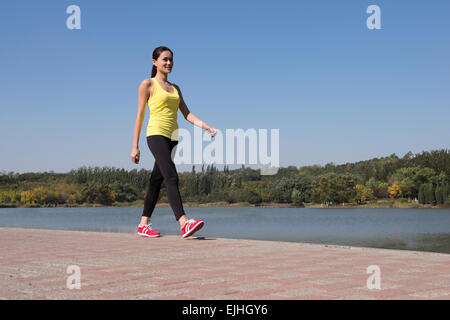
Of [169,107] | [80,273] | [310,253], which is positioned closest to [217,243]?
[310,253]

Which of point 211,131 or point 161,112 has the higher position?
point 161,112

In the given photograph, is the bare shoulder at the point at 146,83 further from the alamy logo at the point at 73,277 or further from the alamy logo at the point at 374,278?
the alamy logo at the point at 374,278

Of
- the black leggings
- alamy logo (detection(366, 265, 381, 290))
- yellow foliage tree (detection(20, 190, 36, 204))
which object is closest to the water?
the black leggings

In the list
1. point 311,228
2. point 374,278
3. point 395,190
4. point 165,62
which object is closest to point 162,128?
point 165,62

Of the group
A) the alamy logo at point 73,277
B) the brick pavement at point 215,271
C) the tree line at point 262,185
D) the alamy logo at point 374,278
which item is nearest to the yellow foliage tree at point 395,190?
the tree line at point 262,185

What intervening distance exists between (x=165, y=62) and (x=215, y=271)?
3543 mm

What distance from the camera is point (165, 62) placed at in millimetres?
6312

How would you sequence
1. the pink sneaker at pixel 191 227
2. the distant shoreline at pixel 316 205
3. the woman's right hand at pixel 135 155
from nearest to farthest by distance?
the pink sneaker at pixel 191 227, the woman's right hand at pixel 135 155, the distant shoreline at pixel 316 205

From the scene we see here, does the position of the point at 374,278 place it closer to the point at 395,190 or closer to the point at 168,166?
the point at 168,166

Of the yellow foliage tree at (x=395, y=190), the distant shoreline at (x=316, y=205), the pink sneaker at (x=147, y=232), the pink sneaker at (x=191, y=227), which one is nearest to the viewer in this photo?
the pink sneaker at (x=191, y=227)

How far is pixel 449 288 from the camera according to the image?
285 centimetres

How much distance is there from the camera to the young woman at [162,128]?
598 centimetres
